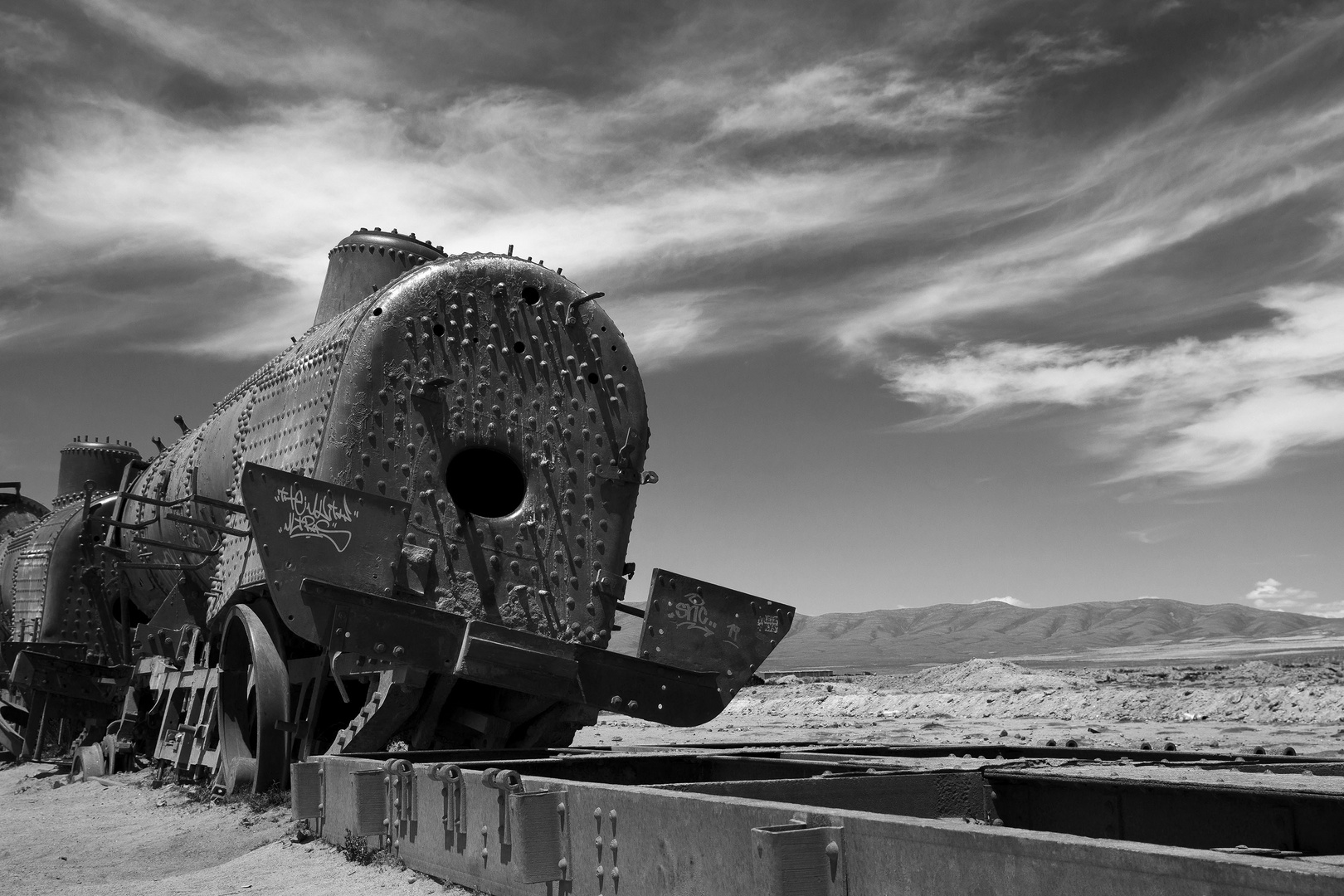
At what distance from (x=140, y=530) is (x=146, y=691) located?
1.72 m

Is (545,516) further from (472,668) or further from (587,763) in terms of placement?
(587,763)

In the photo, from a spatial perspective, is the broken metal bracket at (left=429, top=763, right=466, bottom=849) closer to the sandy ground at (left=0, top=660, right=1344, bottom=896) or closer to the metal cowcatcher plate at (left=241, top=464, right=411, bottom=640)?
the sandy ground at (left=0, top=660, right=1344, bottom=896)

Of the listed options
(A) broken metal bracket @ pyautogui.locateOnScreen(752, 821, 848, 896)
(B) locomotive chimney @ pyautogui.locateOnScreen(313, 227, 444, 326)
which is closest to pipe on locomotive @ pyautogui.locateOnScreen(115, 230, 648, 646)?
(B) locomotive chimney @ pyautogui.locateOnScreen(313, 227, 444, 326)

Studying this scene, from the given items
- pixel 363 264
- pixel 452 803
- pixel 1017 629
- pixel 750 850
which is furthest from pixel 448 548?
pixel 1017 629

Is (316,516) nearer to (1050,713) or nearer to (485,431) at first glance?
(485,431)

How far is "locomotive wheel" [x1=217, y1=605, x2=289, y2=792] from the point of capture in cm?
822

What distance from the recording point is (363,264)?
10.0 metres

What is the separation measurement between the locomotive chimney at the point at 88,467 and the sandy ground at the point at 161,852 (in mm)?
7476

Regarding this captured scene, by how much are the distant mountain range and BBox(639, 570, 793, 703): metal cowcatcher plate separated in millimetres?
108813

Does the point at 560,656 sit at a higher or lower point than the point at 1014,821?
higher

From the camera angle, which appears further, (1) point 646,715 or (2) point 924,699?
(2) point 924,699

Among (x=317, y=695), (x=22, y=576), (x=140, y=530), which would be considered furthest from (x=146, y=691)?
(x=317, y=695)

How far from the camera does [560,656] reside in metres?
7.56

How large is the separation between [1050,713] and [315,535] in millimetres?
16032
